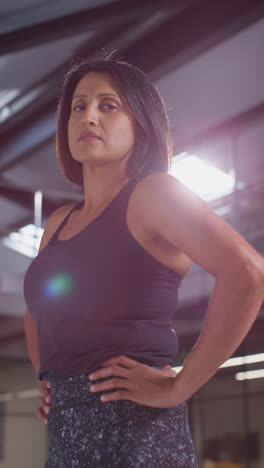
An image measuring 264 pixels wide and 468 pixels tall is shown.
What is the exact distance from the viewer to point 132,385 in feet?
2.59

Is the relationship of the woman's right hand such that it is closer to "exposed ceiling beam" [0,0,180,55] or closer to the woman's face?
the woman's face

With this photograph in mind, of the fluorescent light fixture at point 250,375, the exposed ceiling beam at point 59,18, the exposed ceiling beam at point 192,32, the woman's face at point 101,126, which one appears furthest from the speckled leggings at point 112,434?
the fluorescent light fixture at point 250,375

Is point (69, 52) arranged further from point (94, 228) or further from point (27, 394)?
point (27, 394)

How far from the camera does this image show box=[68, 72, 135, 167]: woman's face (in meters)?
0.91

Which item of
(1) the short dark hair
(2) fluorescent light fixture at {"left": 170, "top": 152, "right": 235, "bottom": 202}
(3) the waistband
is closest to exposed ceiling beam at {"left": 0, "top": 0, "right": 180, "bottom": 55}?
(1) the short dark hair

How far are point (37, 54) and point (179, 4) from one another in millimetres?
1634

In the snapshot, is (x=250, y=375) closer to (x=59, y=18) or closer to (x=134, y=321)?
(x=59, y=18)

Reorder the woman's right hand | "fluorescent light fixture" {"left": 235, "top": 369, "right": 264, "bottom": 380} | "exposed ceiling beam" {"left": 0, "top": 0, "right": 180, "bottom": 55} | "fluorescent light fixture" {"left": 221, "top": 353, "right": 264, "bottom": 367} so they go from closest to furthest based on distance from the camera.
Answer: the woman's right hand, "exposed ceiling beam" {"left": 0, "top": 0, "right": 180, "bottom": 55}, "fluorescent light fixture" {"left": 221, "top": 353, "right": 264, "bottom": 367}, "fluorescent light fixture" {"left": 235, "top": 369, "right": 264, "bottom": 380}

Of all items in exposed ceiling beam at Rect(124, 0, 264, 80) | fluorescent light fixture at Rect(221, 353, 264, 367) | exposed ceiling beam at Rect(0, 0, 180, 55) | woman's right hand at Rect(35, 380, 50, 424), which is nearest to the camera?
woman's right hand at Rect(35, 380, 50, 424)

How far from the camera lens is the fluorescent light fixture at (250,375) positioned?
9641 mm

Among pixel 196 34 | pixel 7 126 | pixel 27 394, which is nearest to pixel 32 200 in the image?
pixel 7 126

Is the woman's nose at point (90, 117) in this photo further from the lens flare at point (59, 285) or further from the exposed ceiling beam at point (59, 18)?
the exposed ceiling beam at point (59, 18)

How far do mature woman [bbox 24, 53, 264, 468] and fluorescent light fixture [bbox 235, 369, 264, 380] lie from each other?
9277mm

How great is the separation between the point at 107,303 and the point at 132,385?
0.40 feet
